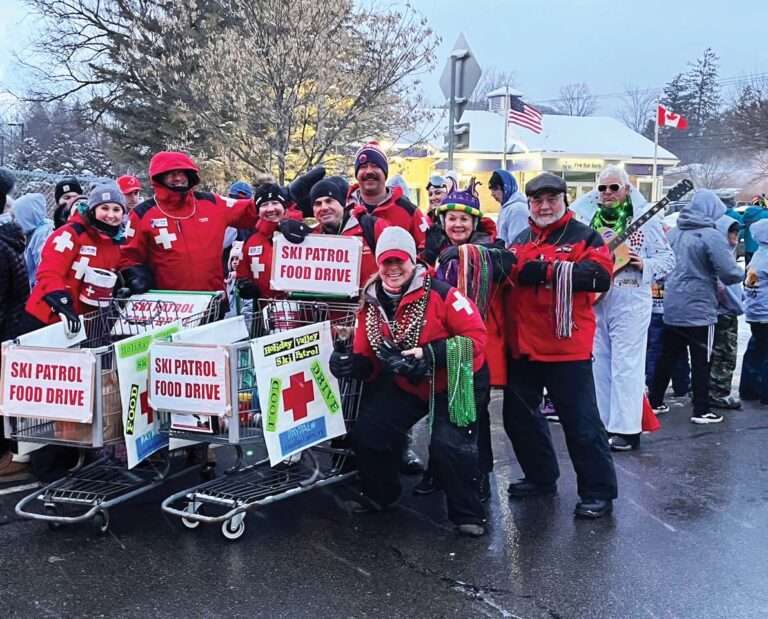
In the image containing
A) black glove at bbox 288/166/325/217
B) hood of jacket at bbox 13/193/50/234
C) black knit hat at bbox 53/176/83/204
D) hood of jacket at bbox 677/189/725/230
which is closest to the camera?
black glove at bbox 288/166/325/217

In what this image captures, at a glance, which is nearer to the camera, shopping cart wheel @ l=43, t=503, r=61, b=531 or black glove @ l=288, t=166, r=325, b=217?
shopping cart wheel @ l=43, t=503, r=61, b=531

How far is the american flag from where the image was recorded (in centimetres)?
2575

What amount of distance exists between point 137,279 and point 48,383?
3.66 feet

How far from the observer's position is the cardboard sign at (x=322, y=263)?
194 inches

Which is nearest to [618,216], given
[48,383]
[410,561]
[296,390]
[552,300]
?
[552,300]

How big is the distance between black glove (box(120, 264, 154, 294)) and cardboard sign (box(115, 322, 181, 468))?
0.71 metres

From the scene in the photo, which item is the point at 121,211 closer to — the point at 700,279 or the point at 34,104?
the point at 700,279

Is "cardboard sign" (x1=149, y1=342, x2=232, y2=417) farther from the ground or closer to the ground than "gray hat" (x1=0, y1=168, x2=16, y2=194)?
closer to the ground

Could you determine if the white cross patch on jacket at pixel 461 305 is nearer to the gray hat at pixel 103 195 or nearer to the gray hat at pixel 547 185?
the gray hat at pixel 547 185

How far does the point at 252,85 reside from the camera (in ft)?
48.9

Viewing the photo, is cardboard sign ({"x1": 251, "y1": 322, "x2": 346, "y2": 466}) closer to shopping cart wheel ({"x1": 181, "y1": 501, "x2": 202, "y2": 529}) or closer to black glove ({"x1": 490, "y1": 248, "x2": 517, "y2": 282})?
shopping cart wheel ({"x1": 181, "y1": 501, "x2": 202, "y2": 529})

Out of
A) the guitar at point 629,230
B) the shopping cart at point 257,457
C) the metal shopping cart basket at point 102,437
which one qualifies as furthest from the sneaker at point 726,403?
the metal shopping cart basket at point 102,437

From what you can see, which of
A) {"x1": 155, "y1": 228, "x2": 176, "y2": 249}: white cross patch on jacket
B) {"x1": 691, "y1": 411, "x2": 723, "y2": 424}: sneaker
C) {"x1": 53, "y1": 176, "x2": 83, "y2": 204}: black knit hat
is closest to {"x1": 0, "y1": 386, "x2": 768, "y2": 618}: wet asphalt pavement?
{"x1": 155, "y1": 228, "x2": 176, "y2": 249}: white cross patch on jacket

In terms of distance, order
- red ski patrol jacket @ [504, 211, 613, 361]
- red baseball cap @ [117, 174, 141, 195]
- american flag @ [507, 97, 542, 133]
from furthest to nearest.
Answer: american flag @ [507, 97, 542, 133] < red baseball cap @ [117, 174, 141, 195] < red ski patrol jacket @ [504, 211, 613, 361]
